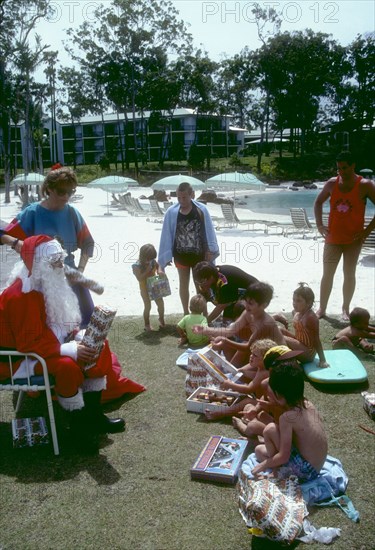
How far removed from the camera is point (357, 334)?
6.49 m

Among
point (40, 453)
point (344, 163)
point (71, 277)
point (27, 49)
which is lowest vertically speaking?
point (40, 453)

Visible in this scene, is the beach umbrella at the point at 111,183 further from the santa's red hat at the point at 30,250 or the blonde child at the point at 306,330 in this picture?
the santa's red hat at the point at 30,250

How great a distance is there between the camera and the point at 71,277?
4734 millimetres

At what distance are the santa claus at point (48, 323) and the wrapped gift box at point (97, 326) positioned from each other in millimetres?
53

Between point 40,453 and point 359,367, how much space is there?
9.94 feet

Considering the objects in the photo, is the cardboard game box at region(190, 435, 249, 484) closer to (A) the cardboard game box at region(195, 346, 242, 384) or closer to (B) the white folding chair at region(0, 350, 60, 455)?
(A) the cardboard game box at region(195, 346, 242, 384)

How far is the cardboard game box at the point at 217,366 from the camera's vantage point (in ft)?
16.6

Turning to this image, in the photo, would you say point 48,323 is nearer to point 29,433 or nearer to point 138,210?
point 29,433

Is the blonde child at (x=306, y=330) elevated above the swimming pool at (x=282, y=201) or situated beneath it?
elevated above

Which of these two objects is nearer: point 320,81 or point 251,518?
point 251,518

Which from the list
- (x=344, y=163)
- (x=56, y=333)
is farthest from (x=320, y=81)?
(x=56, y=333)

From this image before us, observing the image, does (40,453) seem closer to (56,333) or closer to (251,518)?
(56,333)

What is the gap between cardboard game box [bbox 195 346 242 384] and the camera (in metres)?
5.06

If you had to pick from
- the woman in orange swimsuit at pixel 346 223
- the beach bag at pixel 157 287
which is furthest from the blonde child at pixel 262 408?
the woman in orange swimsuit at pixel 346 223
